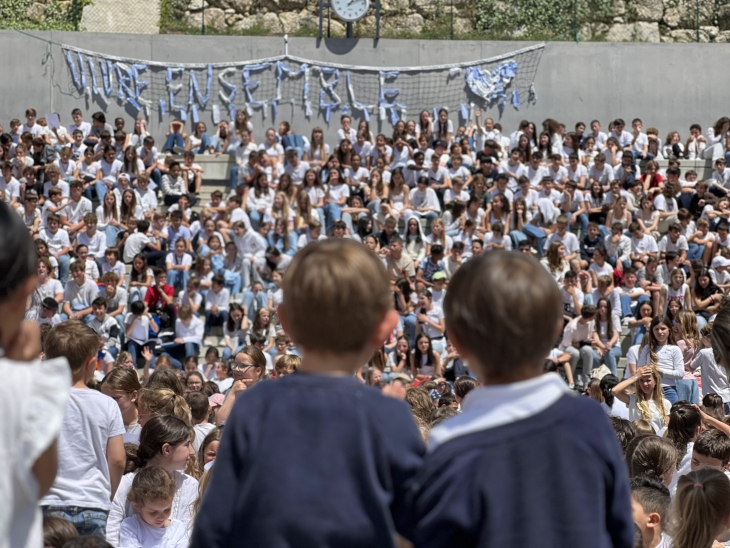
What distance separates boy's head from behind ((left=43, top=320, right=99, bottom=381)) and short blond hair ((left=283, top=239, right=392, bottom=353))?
1.95 metres

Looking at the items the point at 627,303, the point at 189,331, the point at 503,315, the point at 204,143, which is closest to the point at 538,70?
the point at 204,143

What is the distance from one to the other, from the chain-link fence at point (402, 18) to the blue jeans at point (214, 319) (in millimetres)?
10047

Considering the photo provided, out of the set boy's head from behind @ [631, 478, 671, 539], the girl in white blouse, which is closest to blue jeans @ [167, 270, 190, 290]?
the girl in white blouse

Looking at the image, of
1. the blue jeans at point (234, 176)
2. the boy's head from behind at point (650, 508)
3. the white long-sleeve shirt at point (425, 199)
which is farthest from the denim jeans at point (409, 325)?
the boy's head from behind at point (650, 508)

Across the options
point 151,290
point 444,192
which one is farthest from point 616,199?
point 151,290

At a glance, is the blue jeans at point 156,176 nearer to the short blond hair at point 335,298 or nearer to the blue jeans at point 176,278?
the blue jeans at point 176,278

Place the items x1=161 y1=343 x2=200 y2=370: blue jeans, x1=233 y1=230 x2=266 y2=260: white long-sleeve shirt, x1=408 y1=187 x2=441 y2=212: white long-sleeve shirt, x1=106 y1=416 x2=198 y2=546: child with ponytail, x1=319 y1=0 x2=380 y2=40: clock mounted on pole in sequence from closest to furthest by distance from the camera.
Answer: x1=106 y1=416 x2=198 y2=546: child with ponytail, x1=161 y1=343 x2=200 y2=370: blue jeans, x1=233 y1=230 x2=266 y2=260: white long-sleeve shirt, x1=408 y1=187 x2=441 y2=212: white long-sleeve shirt, x1=319 y1=0 x2=380 y2=40: clock mounted on pole

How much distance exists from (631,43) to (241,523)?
2152cm

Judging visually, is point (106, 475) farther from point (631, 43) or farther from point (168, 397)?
point (631, 43)

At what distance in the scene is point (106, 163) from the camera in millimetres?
15875

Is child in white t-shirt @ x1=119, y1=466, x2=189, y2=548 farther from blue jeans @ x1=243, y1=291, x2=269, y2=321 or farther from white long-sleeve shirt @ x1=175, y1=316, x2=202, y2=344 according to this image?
blue jeans @ x1=243, y1=291, x2=269, y2=321

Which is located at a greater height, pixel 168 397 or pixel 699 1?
pixel 699 1

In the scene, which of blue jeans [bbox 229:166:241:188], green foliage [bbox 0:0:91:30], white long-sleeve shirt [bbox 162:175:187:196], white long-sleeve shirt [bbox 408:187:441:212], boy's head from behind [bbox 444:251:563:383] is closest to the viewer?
boy's head from behind [bbox 444:251:563:383]

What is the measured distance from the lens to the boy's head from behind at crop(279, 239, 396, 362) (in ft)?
6.73
